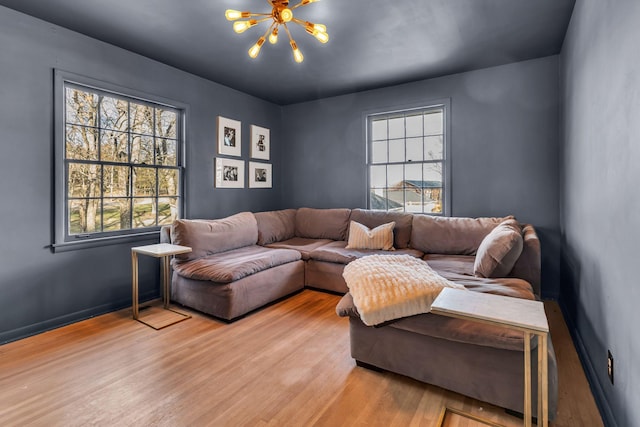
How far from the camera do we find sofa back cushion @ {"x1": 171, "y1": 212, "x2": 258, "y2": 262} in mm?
3365

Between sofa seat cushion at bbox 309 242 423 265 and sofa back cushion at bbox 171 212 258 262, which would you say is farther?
sofa seat cushion at bbox 309 242 423 265

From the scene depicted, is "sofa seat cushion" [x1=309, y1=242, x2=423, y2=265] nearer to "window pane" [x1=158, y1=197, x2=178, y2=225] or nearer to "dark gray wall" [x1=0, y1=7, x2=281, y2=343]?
"window pane" [x1=158, y1=197, x2=178, y2=225]

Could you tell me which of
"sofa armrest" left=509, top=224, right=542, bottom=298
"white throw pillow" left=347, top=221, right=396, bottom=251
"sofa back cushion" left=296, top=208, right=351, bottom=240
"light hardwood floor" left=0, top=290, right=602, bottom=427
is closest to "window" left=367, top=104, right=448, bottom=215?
"sofa back cushion" left=296, top=208, right=351, bottom=240

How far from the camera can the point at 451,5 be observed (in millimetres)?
2578

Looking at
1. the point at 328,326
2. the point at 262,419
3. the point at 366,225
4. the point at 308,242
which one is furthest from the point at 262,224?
the point at 262,419

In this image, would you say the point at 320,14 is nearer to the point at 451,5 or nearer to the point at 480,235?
the point at 451,5

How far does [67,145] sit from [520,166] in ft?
15.4

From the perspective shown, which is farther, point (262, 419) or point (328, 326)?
point (328, 326)

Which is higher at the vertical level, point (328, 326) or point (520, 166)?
point (520, 166)

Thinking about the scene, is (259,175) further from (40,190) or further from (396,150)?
(40,190)

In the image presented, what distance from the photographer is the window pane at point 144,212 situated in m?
3.57

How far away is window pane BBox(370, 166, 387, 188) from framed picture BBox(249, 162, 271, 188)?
167 cm

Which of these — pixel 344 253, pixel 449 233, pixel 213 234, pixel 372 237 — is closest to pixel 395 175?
pixel 372 237

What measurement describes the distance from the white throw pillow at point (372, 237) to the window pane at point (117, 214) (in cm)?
254
